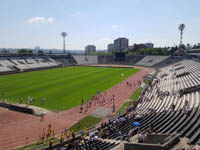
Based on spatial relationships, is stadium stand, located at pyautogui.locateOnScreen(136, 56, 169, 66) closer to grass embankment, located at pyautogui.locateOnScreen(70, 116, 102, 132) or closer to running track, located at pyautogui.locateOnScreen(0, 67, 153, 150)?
running track, located at pyautogui.locateOnScreen(0, 67, 153, 150)

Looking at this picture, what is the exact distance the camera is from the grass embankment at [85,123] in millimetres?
22741

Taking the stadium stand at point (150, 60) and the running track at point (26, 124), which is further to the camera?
the stadium stand at point (150, 60)

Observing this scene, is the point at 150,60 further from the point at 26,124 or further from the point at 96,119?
the point at 26,124

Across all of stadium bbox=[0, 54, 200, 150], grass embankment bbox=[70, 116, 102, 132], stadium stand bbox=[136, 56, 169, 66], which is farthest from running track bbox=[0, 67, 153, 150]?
stadium stand bbox=[136, 56, 169, 66]

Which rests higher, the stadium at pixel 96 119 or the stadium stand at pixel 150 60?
the stadium stand at pixel 150 60

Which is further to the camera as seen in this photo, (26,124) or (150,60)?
(150,60)

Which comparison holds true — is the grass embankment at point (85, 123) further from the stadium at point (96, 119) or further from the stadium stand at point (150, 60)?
the stadium stand at point (150, 60)

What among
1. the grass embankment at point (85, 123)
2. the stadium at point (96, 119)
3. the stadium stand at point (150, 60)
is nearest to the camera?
the stadium at point (96, 119)

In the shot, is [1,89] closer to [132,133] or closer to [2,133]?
[2,133]

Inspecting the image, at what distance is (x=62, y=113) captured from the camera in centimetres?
2748

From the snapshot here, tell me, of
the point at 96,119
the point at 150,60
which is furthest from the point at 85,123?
the point at 150,60

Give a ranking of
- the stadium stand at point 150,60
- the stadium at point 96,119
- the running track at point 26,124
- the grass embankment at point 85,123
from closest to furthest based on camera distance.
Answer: the stadium at point 96,119 → the running track at point 26,124 → the grass embankment at point 85,123 → the stadium stand at point 150,60

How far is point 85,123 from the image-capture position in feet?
79.0

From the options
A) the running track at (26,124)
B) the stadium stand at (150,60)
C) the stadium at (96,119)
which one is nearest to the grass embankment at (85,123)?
the stadium at (96,119)
